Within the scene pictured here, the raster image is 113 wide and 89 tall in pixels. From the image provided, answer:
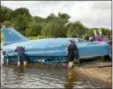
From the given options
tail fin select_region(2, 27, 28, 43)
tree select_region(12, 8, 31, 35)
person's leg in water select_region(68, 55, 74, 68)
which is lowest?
person's leg in water select_region(68, 55, 74, 68)

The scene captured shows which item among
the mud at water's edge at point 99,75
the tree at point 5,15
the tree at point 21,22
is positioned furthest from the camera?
the tree at point 5,15

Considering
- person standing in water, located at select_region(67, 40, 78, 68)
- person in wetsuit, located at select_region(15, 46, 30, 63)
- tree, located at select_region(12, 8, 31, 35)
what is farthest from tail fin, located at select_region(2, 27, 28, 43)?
tree, located at select_region(12, 8, 31, 35)

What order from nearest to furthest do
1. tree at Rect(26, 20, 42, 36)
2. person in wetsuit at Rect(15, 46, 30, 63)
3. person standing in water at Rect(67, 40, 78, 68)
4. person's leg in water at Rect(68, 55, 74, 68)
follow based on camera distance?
1. person's leg in water at Rect(68, 55, 74, 68)
2. person standing in water at Rect(67, 40, 78, 68)
3. person in wetsuit at Rect(15, 46, 30, 63)
4. tree at Rect(26, 20, 42, 36)

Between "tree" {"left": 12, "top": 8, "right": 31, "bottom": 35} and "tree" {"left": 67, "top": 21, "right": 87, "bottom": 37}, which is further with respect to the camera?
"tree" {"left": 12, "top": 8, "right": 31, "bottom": 35}

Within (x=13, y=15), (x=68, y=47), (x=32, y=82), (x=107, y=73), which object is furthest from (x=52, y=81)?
(x=13, y=15)

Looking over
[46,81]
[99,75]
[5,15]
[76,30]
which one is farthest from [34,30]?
[46,81]

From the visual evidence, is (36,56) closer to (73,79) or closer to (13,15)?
(73,79)

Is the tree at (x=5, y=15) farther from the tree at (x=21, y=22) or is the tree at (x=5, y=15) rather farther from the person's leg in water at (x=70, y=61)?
the person's leg in water at (x=70, y=61)

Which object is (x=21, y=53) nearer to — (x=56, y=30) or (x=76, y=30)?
(x=76, y=30)

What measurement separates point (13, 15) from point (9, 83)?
88841mm

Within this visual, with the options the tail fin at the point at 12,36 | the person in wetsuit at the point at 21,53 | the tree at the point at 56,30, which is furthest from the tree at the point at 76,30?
the person in wetsuit at the point at 21,53

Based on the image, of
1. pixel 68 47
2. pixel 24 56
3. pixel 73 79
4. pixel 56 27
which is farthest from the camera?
pixel 56 27

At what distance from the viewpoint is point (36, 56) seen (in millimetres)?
23594

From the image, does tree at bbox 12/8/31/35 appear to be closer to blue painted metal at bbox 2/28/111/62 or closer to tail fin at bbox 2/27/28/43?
tail fin at bbox 2/27/28/43
